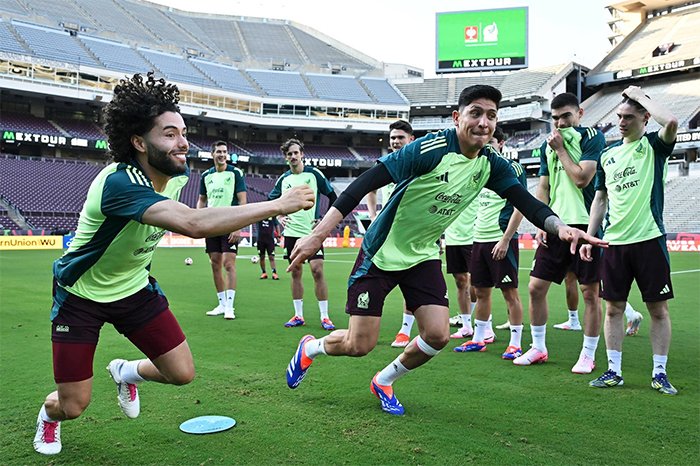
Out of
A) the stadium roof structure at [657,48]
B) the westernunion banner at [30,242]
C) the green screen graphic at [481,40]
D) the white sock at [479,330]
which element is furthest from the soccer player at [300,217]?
the stadium roof structure at [657,48]

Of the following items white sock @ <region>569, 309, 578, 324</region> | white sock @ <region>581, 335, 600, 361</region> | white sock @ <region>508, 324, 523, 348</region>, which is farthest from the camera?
white sock @ <region>569, 309, 578, 324</region>

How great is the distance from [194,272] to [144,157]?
44.4 feet

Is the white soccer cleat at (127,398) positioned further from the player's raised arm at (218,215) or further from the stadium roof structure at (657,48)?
the stadium roof structure at (657,48)

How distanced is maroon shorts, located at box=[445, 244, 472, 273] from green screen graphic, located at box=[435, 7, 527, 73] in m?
51.9

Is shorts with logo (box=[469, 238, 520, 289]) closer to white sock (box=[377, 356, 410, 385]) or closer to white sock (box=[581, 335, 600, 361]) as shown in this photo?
white sock (box=[581, 335, 600, 361])

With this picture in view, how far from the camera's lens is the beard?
353 centimetres

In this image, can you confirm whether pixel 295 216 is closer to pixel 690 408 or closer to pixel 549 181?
pixel 549 181

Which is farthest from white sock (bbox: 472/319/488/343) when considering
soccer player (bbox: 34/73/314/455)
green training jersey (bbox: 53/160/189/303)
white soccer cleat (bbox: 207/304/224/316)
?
white soccer cleat (bbox: 207/304/224/316)

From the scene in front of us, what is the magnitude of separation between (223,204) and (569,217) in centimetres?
547

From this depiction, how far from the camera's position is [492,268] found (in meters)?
6.72

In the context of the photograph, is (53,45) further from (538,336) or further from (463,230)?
(538,336)

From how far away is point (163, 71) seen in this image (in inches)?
2116

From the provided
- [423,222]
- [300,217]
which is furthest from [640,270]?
[300,217]

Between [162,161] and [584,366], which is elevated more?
[162,161]
